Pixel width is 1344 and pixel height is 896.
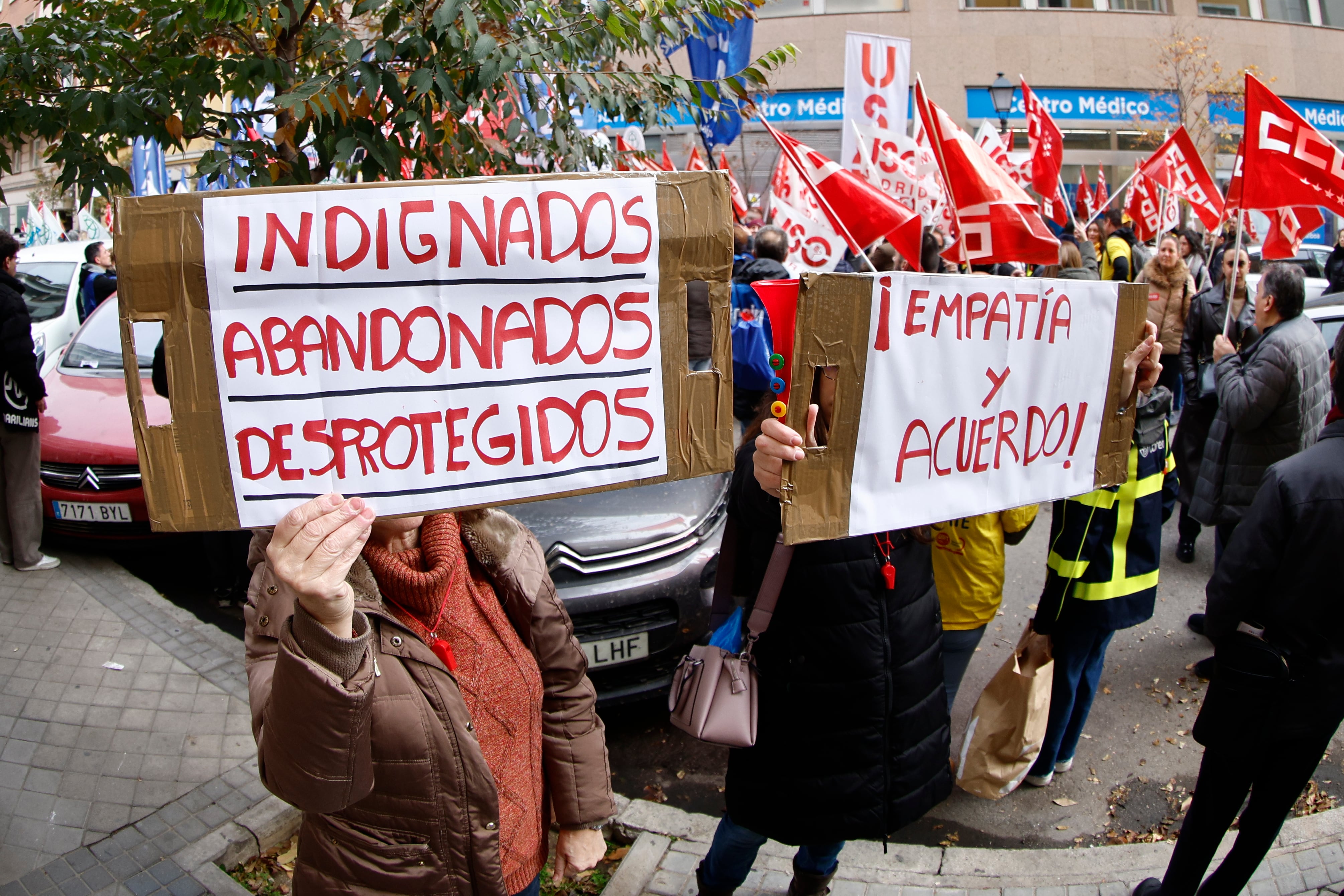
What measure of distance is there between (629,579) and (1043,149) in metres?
6.31

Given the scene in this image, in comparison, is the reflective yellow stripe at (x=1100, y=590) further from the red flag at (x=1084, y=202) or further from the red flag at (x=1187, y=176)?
the red flag at (x=1084, y=202)

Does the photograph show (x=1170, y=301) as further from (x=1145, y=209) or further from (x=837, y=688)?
(x=837, y=688)

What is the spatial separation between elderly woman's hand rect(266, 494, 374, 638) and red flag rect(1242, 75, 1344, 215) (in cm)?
503

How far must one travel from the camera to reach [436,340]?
1925mm

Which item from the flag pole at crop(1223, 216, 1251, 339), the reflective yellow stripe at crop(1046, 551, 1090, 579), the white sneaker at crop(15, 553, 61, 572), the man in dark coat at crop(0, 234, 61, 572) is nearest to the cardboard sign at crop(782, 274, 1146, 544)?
the reflective yellow stripe at crop(1046, 551, 1090, 579)

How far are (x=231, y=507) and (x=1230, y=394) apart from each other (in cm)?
476

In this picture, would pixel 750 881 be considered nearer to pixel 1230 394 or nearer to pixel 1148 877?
pixel 1148 877

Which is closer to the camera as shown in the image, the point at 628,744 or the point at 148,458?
the point at 148,458

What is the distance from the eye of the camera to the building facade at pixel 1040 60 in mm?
27641

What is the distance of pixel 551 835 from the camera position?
145 inches

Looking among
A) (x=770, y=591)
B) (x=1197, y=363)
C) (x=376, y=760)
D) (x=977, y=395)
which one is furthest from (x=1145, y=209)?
(x=376, y=760)

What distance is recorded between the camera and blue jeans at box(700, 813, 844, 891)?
2.88m

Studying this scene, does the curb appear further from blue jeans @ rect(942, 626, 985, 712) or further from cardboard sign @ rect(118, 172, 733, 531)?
cardboard sign @ rect(118, 172, 733, 531)

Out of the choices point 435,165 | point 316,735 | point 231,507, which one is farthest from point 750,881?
point 435,165
